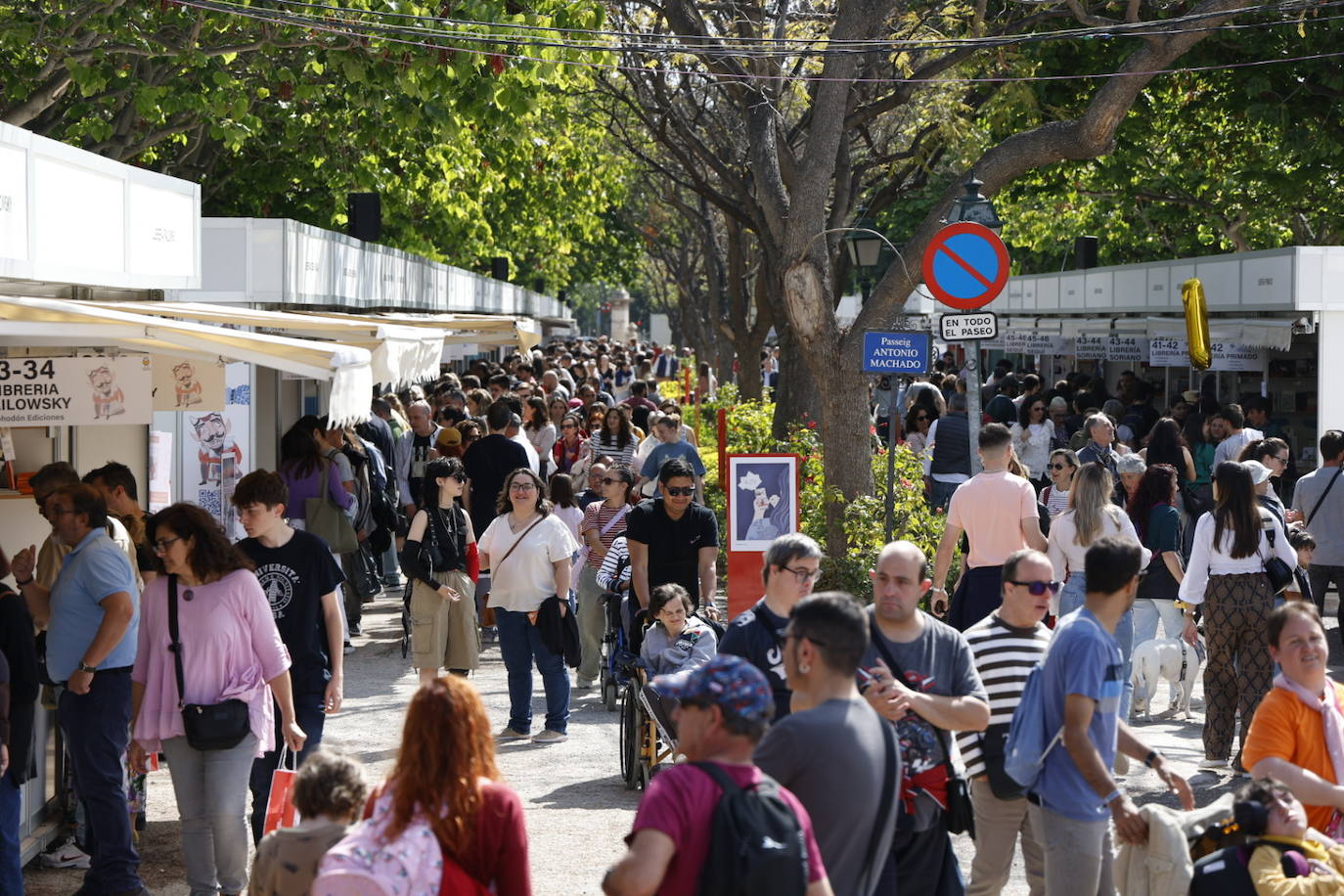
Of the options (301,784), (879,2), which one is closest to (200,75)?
(879,2)

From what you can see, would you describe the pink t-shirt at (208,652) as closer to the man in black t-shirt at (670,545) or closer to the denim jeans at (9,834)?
the denim jeans at (9,834)

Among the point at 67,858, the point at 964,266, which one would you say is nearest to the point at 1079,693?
the point at 67,858

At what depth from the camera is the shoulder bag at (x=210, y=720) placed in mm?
6453

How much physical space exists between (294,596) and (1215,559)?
16.0 ft

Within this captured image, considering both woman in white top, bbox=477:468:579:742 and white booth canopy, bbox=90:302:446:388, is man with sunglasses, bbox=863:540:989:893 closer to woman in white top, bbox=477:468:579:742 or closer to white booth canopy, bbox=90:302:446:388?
white booth canopy, bbox=90:302:446:388

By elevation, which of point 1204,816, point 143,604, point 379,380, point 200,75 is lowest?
point 1204,816

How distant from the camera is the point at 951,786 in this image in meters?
5.61

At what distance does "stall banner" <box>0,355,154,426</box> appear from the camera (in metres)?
8.08

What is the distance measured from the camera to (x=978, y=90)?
19.8 m

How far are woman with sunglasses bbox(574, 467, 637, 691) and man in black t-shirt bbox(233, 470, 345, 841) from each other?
4036mm

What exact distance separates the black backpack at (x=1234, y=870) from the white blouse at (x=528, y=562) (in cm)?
558

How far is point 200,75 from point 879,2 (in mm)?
6185

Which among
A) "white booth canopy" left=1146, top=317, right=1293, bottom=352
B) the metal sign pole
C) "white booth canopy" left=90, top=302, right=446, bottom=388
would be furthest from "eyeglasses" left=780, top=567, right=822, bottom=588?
"white booth canopy" left=1146, top=317, right=1293, bottom=352

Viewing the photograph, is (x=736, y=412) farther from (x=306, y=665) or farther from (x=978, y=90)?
(x=306, y=665)
